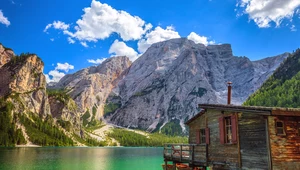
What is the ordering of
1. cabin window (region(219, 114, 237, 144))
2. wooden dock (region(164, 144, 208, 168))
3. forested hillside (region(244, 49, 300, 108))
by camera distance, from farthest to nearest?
forested hillside (region(244, 49, 300, 108))
wooden dock (region(164, 144, 208, 168))
cabin window (region(219, 114, 237, 144))

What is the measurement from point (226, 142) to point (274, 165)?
565 cm

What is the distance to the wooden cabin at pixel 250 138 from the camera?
62.2 ft

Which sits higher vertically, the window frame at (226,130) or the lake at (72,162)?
the window frame at (226,130)

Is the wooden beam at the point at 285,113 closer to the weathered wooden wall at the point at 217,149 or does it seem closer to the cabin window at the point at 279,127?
the cabin window at the point at 279,127

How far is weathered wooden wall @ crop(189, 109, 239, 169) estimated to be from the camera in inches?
895

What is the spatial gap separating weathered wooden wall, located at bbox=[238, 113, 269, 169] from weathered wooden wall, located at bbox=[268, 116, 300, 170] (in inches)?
21.7

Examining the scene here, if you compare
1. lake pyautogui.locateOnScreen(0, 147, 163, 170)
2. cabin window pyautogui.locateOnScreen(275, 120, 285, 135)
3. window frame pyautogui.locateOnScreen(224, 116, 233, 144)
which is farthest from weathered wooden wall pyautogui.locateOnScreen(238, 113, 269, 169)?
lake pyautogui.locateOnScreen(0, 147, 163, 170)

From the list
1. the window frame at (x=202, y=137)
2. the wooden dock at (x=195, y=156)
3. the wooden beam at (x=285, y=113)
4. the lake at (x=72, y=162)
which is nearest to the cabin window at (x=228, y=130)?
the wooden dock at (x=195, y=156)

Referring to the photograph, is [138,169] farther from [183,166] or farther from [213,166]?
[213,166]

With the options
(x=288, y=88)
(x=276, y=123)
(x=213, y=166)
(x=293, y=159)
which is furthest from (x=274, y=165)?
(x=288, y=88)

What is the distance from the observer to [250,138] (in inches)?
819

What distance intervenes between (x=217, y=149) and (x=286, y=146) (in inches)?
284

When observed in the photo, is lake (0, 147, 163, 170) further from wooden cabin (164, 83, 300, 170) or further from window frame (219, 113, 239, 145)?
window frame (219, 113, 239, 145)

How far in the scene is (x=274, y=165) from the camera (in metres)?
18.6
